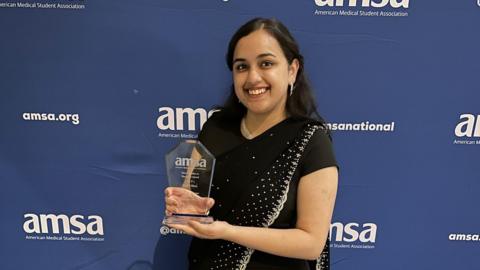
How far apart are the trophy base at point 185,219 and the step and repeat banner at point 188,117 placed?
52 cm

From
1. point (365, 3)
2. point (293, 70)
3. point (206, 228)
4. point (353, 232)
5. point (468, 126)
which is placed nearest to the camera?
point (206, 228)

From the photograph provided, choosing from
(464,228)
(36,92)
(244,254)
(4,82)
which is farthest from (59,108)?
(464,228)

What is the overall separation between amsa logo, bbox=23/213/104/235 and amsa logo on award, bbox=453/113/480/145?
1406mm

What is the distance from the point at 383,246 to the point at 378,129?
0.50 metres

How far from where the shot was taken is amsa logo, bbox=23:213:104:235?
167cm

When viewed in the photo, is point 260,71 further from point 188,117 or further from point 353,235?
point 353,235

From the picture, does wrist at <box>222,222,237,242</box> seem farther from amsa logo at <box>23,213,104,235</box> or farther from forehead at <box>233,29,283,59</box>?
amsa logo at <box>23,213,104,235</box>

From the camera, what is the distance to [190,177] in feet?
3.60

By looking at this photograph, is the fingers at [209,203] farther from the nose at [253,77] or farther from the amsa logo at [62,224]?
the amsa logo at [62,224]

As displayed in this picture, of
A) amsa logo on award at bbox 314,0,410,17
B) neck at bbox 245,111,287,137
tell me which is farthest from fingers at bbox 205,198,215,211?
amsa logo on award at bbox 314,0,410,17

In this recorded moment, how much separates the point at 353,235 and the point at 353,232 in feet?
0.05

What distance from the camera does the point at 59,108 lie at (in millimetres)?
1521

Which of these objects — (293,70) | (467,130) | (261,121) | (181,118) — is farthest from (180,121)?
(467,130)

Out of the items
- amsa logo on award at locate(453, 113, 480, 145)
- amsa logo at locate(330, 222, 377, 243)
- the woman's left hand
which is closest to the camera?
the woman's left hand
